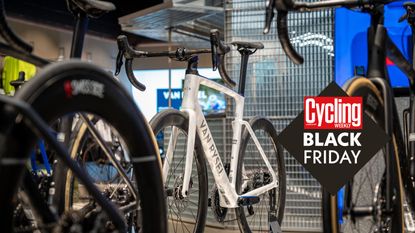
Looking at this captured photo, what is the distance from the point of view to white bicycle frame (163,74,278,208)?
8.93 feet

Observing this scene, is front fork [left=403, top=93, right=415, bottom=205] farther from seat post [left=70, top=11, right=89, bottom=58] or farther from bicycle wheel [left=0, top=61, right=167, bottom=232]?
seat post [left=70, top=11, right=89, bottom=58]

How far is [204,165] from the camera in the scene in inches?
119

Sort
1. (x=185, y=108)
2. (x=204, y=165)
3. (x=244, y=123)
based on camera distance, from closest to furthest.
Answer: (x=185, y=108), (x=204, y=165), (x=244, y=123)

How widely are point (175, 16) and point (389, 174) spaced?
11.4 feet

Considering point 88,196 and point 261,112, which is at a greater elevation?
point 261,112

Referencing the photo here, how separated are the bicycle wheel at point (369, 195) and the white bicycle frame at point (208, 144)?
0.78 meters

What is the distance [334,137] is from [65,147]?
115 cm

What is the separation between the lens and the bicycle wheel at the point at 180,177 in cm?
265

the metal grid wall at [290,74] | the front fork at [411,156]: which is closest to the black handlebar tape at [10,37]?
the front fork at [411,156]

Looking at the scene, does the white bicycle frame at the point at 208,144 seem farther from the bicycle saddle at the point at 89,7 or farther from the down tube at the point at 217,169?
the bicycle saddle at the point at 89,7

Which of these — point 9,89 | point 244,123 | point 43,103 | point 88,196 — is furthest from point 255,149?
point 9,89

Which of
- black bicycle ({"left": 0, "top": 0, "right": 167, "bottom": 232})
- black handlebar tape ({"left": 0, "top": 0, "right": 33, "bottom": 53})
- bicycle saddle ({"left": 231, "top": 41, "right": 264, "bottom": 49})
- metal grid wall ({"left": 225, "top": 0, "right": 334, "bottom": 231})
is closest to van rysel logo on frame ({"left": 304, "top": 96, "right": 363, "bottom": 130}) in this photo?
black bicycle ({"left": 0, "top": 0, "right": 167, "bottom": 232})

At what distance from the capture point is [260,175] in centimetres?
346

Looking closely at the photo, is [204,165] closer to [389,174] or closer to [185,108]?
[185,108]
